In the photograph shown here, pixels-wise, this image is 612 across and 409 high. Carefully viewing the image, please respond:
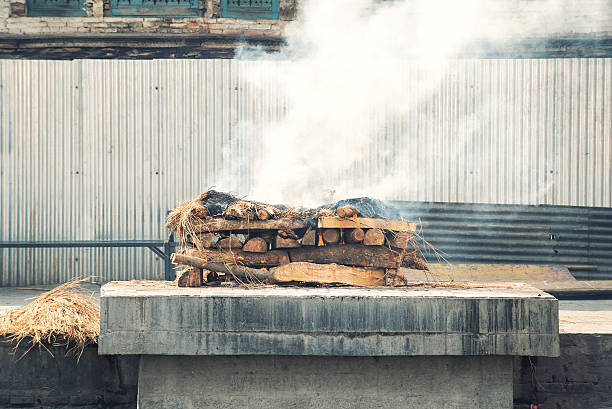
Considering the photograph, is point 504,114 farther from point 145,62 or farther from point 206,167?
point 145,62

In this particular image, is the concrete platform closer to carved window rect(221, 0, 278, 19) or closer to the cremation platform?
the cremation platform

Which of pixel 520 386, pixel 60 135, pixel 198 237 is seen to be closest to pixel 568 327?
pixel 520 386

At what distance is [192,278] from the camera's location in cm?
652

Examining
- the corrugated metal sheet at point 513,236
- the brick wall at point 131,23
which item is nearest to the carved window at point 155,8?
the brick wall at point 131,23

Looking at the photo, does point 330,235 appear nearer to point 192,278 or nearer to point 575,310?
point 192,278

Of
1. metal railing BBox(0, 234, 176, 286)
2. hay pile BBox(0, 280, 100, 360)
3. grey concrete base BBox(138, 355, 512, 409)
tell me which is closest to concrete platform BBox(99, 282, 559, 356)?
grey concrete base BBox(138, 355, 512, 409)

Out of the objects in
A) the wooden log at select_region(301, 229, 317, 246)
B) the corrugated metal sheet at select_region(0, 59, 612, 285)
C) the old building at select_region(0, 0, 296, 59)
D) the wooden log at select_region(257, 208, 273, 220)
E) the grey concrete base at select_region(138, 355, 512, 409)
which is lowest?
the grey concrete base at select_region(138, 355, 512, 409)

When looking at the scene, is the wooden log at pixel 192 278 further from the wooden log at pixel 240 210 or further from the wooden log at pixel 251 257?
the wooden log at pixel 240 210

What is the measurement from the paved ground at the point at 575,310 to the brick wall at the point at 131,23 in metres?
5.18

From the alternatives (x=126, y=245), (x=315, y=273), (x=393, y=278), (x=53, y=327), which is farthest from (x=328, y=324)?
(x=126, y=245)

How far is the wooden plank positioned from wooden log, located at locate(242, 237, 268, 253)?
0.22 ft

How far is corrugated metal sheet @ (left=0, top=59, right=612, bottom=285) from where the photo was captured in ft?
40.7

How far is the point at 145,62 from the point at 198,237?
698 centimetres

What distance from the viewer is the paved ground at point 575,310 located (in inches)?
269
